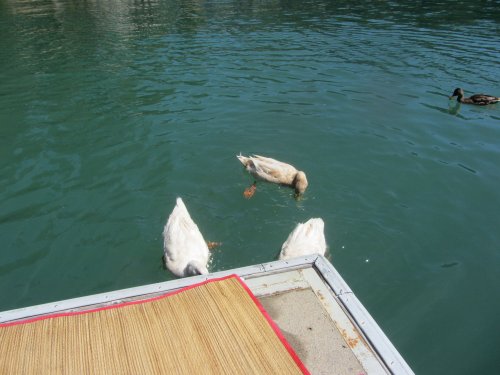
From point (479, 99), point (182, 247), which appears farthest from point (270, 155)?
point (479, 99)

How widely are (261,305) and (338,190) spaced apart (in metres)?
4.61

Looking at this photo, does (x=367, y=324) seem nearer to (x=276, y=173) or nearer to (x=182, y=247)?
(x=182, y=247)

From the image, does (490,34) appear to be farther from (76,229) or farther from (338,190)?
(76,229)

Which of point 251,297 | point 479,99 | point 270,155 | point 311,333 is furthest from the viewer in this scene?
point 479,99

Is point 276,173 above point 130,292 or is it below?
below

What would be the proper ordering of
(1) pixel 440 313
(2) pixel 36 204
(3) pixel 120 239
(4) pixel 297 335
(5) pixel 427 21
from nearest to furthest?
1. (4) pixel 297 335
2. (1) pixel 440 313
3. (3) pixel 120 239
4. (2) pixel 36 204
5. (5) pixel 427 21

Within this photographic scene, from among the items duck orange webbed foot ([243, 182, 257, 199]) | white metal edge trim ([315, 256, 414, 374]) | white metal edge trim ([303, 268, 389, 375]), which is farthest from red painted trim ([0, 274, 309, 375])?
duck orange webbed foot ([243, 182, 257, 199])

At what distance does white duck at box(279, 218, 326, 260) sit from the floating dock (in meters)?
1.25

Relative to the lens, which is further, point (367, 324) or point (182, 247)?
point (182, 247)

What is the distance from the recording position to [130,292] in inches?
147

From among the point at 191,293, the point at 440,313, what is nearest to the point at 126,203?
the point at 191,293

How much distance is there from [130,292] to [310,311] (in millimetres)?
1737

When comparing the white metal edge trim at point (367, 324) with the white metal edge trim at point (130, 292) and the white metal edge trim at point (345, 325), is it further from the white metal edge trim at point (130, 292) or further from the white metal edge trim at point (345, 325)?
the white metal edge trim at point (130, 292)

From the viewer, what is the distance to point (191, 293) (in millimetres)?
3711
